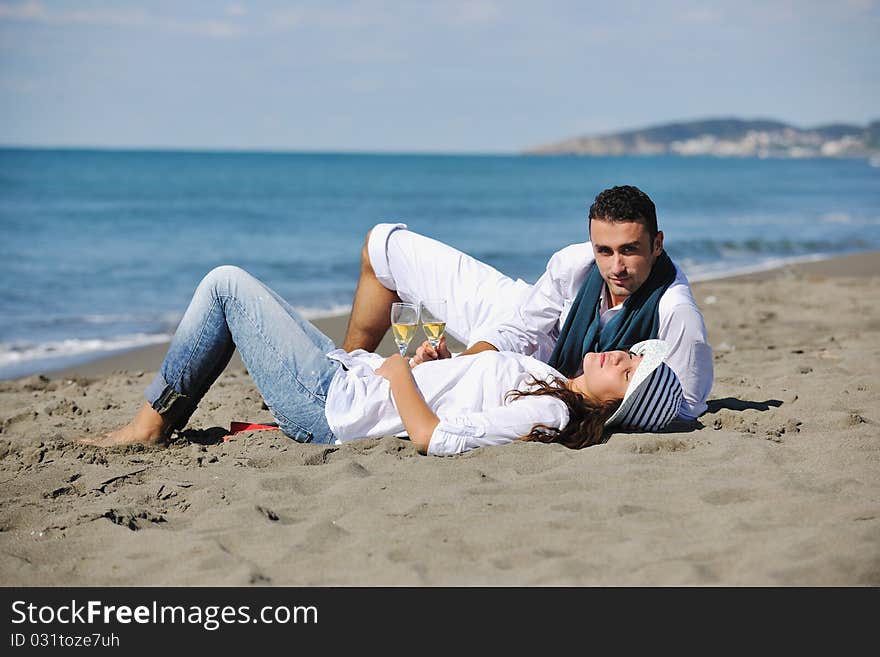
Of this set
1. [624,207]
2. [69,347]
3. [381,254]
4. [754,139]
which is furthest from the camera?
[754,139]

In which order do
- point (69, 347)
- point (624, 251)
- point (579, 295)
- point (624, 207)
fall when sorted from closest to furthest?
point (624, 207) → point (624, 251) → point (579, 295) → point (69, 347)

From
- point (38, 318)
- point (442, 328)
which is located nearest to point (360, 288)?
point (442, 328)

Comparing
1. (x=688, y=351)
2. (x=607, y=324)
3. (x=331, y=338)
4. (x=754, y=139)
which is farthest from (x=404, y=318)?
(x=754, y=139)

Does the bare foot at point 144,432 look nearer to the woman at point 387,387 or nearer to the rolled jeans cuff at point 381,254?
the woman at point 387,387

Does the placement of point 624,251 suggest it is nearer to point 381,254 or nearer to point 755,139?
point 381,254

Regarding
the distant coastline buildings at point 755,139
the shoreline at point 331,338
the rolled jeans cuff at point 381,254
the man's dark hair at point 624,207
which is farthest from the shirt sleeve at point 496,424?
the distant coastline buildings at point 755,139

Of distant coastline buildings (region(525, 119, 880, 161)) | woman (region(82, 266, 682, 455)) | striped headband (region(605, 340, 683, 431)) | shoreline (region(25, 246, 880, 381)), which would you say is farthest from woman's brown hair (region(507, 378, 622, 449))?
distant coastline buildings (region(525, 119, 880, 161))

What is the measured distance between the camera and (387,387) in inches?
186

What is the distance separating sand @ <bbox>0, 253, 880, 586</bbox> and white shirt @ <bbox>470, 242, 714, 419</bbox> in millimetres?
306

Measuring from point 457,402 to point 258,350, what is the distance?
41.0 inches

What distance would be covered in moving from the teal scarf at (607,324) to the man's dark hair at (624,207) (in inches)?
11.6

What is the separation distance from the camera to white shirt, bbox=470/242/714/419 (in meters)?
4.88

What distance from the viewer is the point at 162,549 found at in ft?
12.1
